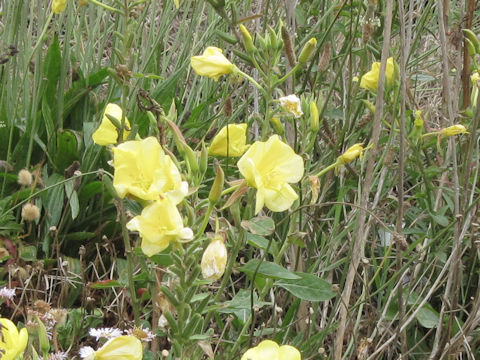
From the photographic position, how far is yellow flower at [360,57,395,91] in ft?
5.13

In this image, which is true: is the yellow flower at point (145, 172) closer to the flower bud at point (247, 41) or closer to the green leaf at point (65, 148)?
the flower bud at point (247, 41)

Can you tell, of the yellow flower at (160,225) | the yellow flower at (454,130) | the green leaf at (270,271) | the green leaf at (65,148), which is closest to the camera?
the yellow flower at (160,225)

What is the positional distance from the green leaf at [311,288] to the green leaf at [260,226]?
0.24 meters

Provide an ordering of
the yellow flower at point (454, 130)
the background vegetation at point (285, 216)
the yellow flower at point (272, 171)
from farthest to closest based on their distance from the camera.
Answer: the yellow flower at point (454, 130), the background vegetation at point (285, 216), the yellow flower at point (272, 171)

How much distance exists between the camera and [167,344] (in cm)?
166

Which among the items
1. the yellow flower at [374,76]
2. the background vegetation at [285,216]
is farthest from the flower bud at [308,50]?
the yellow flower at [374,76]

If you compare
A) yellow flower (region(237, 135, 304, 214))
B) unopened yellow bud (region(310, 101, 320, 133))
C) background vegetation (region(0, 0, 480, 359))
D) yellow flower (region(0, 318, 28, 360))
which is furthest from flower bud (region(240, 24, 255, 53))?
yellow flower (region(0, 318, 28, 360))

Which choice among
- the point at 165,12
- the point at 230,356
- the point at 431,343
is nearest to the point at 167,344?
the point at 230,356

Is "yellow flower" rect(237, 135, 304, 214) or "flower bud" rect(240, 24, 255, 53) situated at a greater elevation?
"flower bud" rect(240, 24, 255, 53)

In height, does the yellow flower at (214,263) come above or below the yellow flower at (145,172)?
below

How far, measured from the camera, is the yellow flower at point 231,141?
49.2 inches

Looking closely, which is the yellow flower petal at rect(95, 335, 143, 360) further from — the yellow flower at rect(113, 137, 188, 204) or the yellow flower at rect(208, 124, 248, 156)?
the yellow flower at rect(208, 124, 248, 156)

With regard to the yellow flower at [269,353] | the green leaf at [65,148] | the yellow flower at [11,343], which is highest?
the yellow flower at [11,343]

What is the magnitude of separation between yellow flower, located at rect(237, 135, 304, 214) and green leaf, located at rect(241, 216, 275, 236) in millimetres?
59
